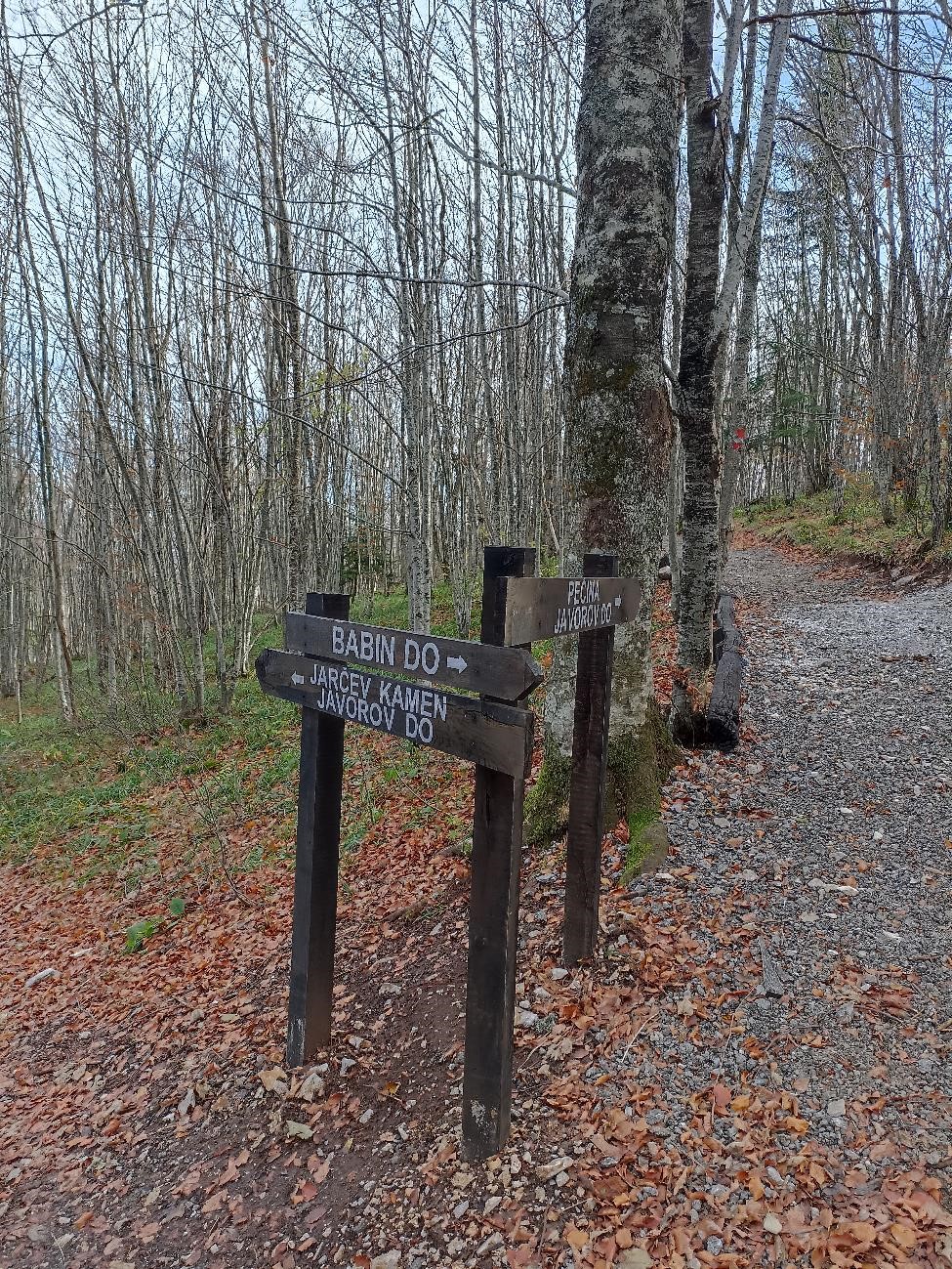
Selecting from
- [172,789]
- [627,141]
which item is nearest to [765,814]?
[627,141]

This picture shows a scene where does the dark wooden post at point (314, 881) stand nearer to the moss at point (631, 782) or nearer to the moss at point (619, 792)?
A: the moss at point (619, 792)

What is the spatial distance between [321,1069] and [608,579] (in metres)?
2.68

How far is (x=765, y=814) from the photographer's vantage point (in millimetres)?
4461

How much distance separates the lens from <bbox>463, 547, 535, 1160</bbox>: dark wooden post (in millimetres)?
2250

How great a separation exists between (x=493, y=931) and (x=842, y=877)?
245 cm

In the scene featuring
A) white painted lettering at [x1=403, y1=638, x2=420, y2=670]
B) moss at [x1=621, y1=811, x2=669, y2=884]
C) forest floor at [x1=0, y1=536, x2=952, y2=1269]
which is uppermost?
white painted lettering at [x1=403, y1=638, x2=420, y2=670]

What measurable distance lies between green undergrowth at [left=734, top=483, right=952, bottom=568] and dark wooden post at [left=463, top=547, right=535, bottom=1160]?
11.9 m

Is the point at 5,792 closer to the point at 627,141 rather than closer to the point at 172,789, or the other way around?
the point at 172,789

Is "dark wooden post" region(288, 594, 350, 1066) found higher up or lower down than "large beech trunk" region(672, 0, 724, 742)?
lower down

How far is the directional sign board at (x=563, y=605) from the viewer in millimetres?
2256

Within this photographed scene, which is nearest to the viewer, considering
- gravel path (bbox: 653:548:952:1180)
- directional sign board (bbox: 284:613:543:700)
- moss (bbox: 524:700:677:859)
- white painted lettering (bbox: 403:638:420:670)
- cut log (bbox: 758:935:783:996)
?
directional sign board (bbox: 284:613:543:700)

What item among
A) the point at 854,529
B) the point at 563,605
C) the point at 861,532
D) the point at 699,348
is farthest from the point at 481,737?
the point at 854,529

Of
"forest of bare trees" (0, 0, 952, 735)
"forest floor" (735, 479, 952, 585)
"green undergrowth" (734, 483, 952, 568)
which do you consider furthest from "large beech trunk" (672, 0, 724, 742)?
"green undergrowth" (734, 483, 952, 568)

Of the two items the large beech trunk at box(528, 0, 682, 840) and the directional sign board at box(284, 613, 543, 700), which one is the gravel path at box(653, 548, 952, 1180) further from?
the directional sign board at box(284, 613, 543, 700)
